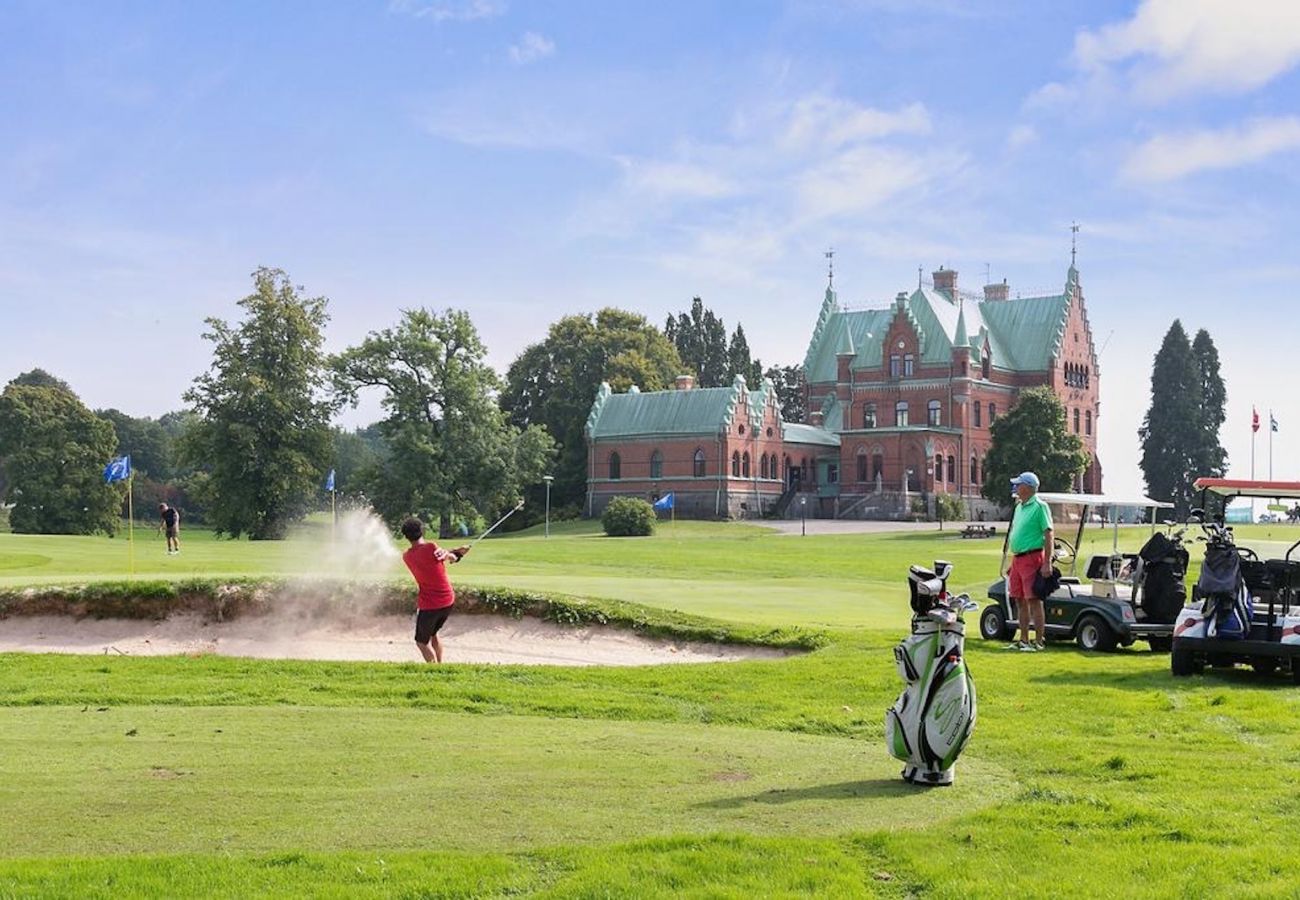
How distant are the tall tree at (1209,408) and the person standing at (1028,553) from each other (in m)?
102

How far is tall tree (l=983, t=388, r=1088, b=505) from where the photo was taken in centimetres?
8331

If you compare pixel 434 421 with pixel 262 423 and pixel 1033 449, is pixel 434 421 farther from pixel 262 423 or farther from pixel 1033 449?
pixel 1033 449

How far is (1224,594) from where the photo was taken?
16141 mm

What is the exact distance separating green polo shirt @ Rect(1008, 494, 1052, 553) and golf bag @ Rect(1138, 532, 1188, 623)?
5.40 ft

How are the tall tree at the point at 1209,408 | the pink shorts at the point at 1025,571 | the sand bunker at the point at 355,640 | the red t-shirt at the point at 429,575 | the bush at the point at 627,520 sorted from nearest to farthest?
the red t-shirt at the point at 429,575 < the pink shorts at the point at 1025,571 < the sand bunker at the point at 355,640 < the bush at the point at 627,520 < the tall tree at the point at 1209,408

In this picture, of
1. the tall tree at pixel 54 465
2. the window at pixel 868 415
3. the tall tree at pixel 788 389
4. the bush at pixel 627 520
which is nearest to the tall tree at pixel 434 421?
the bush at pixel 627 520

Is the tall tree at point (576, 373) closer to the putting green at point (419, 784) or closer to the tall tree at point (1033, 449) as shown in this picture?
the tall tree at point (1033, 449)

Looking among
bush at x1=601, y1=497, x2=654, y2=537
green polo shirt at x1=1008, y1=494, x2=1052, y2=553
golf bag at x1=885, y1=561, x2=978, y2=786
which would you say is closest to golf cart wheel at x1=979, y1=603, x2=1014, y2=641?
green polo shirt at x1=1008, y1=494, x2=1052, y2=553

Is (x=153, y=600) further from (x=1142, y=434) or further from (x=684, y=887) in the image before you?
(x=1142, y=434)

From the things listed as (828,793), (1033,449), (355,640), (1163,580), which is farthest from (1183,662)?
(1033,449)

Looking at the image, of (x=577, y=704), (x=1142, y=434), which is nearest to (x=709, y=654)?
(x=577, y=704)

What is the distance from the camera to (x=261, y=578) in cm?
2291

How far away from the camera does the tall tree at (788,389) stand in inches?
5492

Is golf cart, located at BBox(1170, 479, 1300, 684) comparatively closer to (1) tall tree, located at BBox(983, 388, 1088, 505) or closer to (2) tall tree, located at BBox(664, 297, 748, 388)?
(1) tall tree, located at BBox(983, 388, 1088, 505)
